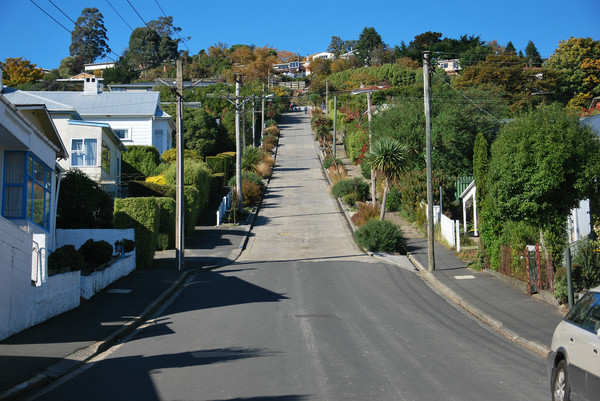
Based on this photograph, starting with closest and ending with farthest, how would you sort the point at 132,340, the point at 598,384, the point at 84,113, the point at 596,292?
1. the point at 598,384
2. the point at 596,292
3. the point at 132,340
4. the point at 84,113

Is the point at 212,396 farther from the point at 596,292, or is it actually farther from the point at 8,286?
the point at 8,286

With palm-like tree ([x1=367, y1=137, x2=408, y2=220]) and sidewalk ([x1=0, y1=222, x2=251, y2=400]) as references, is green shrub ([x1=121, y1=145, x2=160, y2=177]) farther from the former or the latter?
sidewalk ([x1=0, y1=222, x2=251, y2=400])

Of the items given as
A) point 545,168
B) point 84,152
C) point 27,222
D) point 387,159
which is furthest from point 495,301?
point 84,152

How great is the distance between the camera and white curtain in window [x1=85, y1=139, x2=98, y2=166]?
32.0m

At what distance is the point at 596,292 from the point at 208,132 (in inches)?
2141

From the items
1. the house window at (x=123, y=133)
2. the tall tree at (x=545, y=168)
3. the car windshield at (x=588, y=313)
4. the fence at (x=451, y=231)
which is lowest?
the car windshield at (x=588, y=313)

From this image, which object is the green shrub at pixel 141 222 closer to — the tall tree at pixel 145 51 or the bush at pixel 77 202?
the bush at pixel 77 202

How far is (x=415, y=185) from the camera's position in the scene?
119ft

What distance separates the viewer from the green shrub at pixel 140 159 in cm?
4294

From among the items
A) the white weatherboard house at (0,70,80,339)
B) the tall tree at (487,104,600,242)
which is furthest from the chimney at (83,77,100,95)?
the tall tree at (487,104,600,242)

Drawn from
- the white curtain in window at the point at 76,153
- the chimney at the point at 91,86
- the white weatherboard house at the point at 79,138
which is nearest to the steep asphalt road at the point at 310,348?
the white weatherboard house at the point at 79,138

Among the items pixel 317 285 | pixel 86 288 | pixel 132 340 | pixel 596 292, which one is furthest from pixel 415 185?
pixel 596 292

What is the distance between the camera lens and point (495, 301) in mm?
17562

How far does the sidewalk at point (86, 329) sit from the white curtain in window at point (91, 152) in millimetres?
8904
